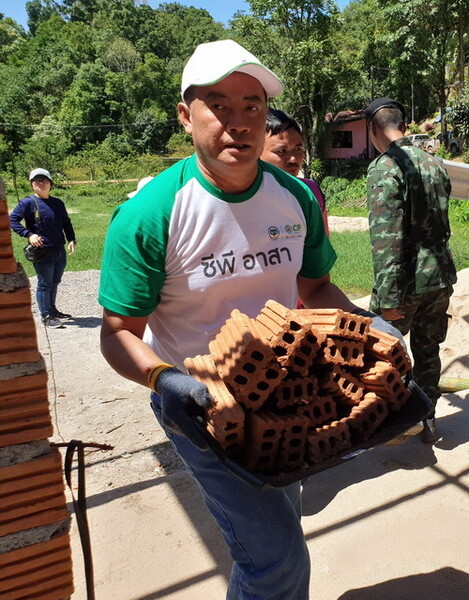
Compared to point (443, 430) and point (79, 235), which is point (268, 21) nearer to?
point (79, 235)

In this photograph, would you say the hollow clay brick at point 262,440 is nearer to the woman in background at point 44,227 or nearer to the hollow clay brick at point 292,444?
the hollow clay brick at point 292,444

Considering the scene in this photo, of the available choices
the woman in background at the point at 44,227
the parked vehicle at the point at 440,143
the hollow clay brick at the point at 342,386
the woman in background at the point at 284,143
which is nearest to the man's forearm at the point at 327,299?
the hollow clay brick at the point at 342,386

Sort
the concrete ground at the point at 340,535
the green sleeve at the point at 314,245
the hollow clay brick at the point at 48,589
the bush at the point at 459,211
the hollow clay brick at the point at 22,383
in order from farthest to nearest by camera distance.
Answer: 1. the bush at the point at 459,211
2. the concrete ground at the point at 340,535
3. the green sleeve at the point at 314,245
4. the hollow clay brick at the point at 48,589
5. the hollow clay brick at the point at 22,383

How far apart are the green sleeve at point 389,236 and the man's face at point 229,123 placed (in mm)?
2265

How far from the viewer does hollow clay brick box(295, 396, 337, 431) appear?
5.48 ft

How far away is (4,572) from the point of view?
2.15 meters

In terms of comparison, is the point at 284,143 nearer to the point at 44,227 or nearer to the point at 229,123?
the point at 229,123

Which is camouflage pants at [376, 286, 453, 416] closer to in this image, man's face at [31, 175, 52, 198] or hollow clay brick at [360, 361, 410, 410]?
hollow clay brick at [360, 361, 410, 410]

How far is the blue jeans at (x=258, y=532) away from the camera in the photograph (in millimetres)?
1836

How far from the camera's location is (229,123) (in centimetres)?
193

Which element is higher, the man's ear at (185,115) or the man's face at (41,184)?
the man's ear at (185,115)

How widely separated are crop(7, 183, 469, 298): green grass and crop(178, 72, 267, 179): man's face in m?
7.71

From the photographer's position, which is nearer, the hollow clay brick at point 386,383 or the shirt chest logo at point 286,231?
the hollow clay brick at point 386,383

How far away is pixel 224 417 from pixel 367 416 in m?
0.48
